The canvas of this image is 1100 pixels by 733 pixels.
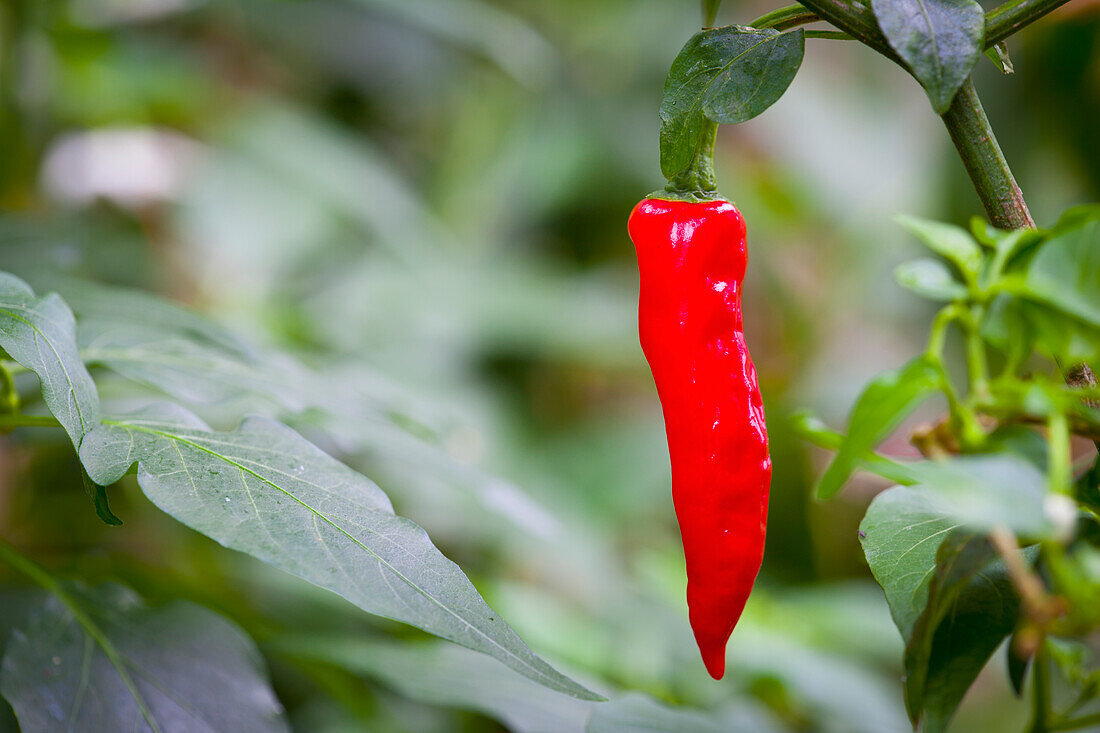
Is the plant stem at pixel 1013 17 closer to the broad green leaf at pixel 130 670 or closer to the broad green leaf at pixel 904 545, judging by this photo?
the broad green leaf at pixel 904 545

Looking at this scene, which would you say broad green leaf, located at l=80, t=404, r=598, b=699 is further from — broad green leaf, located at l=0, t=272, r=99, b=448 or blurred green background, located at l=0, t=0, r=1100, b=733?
blurred green background, located at l=0, t=0, r=1100, b=733

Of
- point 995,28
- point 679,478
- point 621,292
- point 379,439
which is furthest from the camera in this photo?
point 621,292

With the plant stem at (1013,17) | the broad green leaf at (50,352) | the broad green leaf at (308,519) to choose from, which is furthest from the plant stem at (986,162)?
the broad green leaf at (50,352)

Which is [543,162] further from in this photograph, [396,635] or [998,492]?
[998,492]

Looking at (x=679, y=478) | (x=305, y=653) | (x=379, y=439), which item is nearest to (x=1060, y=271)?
(x=679, y=478)

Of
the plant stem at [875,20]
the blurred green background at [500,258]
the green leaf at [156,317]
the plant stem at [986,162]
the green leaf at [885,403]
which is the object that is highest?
the plant stem at [875,20]
